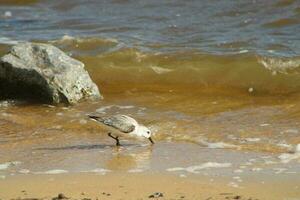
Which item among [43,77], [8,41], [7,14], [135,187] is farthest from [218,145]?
[7,14]

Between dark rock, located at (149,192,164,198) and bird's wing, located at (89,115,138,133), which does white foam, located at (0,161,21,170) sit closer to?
bird's wing, located at (89,115,138,133)

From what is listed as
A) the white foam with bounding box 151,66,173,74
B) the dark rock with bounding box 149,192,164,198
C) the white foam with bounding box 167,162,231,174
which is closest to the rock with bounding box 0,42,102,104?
the white foam with bounding box 151,66,173,74

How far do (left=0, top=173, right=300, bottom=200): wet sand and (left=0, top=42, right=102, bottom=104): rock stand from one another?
3.31m

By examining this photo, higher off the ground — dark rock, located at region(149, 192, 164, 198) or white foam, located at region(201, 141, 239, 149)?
dark rock, located at region(149, 192, 164, 198)

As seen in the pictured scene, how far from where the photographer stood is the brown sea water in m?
6.89

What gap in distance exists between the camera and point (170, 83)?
10.3 meters

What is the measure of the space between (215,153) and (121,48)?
5185 mm

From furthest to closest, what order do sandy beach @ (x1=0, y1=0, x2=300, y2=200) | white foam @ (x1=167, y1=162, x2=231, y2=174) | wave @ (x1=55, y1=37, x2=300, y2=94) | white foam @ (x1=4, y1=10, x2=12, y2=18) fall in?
white foam @ (x1=4, y1=10, x2=12, y2=18), wave @ (x1=55, y1=37, x2=300, y2=94), white foam @ (x1=167, y1=162, x2=231, y2=174), sandy beach @ (x1=0, y1=0, x2=300, y2=200)

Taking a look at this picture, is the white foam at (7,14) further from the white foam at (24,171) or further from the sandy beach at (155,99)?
the white foam at (24,171)

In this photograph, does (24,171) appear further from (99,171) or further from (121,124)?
(121,124)

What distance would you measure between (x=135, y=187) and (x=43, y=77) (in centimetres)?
393

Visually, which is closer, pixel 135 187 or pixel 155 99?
pixel 135 187

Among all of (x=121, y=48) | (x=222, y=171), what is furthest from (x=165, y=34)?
(x=222, y=171)

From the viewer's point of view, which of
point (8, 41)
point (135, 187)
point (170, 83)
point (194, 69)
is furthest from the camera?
point (8, 41)
